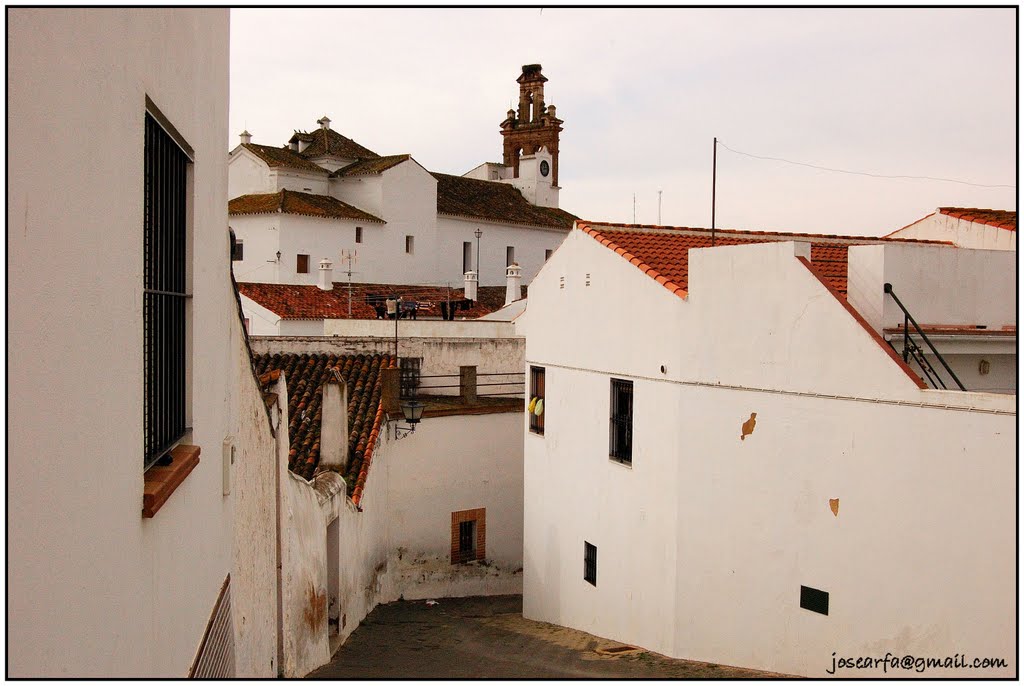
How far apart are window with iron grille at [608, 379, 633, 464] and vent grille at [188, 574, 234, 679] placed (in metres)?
7.38

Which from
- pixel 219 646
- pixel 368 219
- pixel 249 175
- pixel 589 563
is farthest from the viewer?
pixel 368 219

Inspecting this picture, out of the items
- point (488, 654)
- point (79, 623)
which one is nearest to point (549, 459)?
point (488, 654)

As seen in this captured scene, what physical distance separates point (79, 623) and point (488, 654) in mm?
10871

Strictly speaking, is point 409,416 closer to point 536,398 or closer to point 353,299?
point 536,398

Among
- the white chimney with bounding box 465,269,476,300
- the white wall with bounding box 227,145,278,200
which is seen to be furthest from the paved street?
the white wall with bounding box 227,145,278,200

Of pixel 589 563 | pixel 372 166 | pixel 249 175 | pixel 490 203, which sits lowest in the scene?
pixel 589 563

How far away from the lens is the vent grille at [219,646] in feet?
16.0

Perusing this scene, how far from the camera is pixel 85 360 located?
2.82 m

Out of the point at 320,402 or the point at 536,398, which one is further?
the point at 320,402

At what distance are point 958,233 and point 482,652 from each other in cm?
920

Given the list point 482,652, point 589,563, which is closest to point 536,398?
point 589,563

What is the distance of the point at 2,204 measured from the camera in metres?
2.20

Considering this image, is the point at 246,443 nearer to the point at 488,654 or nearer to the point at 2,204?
the point at 2,204

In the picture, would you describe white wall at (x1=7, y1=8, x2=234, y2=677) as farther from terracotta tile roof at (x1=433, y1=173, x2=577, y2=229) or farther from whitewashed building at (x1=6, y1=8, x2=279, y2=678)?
terracotta tile roof at (x1=433, y1=173, x2=577, y2=229)
